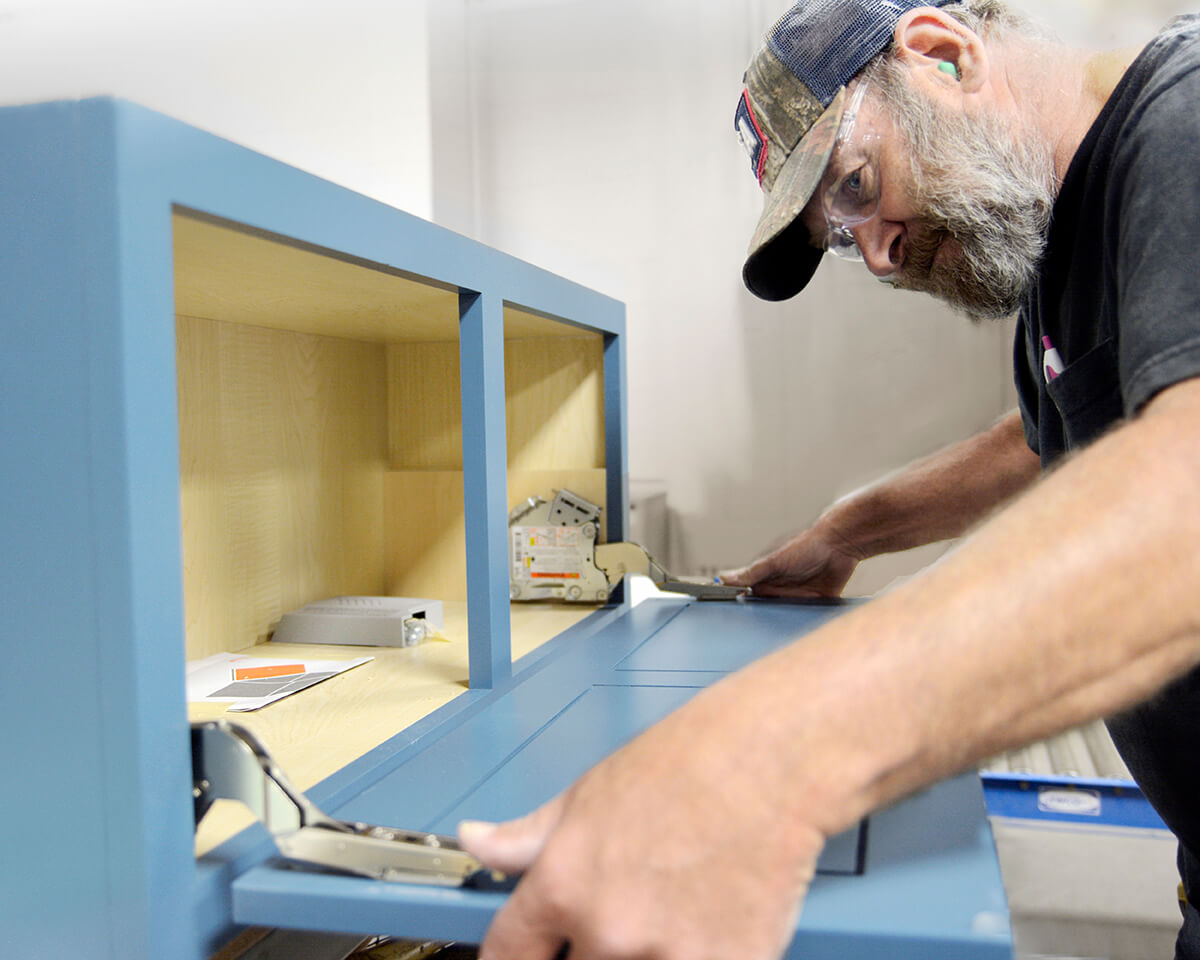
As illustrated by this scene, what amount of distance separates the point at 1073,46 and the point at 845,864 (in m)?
0.84

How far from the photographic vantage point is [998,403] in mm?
2094

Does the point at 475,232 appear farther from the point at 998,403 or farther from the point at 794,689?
the point at 794,689

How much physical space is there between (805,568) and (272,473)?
820mm

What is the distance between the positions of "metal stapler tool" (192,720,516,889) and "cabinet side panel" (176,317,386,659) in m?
0.66

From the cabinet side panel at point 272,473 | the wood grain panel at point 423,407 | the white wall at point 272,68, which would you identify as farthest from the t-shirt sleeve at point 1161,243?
the white wall at point 272,68

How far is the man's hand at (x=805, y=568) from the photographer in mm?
1430

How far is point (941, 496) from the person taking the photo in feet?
4.54

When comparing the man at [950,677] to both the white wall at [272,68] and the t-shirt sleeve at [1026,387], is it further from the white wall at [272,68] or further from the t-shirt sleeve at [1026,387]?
the white wall at [272,68]

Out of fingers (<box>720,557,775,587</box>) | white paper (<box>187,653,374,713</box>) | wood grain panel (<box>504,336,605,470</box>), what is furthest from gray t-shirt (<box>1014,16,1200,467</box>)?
white paper (<box>187,653,374,713</box>)

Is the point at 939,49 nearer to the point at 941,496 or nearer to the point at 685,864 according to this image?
the point at 941,496

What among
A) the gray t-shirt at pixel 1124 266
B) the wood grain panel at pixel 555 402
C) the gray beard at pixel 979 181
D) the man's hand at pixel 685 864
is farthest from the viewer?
the wood grain panel at pixel 555 402

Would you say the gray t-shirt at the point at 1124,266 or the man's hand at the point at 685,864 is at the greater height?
the gray t-shirt at the point at 1124,266

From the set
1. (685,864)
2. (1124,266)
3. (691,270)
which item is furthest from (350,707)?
(691,270)

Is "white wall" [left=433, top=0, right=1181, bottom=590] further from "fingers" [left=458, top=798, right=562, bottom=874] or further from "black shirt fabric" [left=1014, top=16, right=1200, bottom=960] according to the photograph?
"fingers" [left=458, top=798, right=562, bottom=874]
